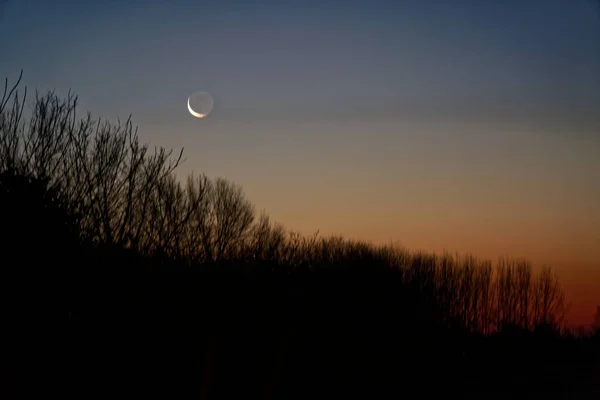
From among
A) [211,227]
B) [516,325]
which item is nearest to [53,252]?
[211,227]

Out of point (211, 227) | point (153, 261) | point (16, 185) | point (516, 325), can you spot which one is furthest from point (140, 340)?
point (516, 325)

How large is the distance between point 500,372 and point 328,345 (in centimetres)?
1240

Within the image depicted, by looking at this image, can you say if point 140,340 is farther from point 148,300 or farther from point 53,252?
point 53,252

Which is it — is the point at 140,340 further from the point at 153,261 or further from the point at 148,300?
the point at 153,261

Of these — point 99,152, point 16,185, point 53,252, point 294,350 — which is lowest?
point 294,350

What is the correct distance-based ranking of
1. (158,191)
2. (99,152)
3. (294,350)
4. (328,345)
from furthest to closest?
(158,191), (99,152), (328,345), (294,350)

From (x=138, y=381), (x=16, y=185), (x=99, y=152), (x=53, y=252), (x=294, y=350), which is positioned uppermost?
(x=99, y=152)

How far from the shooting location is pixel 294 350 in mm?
12211

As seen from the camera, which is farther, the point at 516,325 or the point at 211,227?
the point at 516,325

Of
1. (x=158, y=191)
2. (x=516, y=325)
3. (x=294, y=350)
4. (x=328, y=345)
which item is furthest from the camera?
(x=516, y=325)

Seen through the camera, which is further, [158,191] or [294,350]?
[158,191]

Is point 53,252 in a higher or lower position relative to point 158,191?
lower

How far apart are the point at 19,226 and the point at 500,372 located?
16.5 m

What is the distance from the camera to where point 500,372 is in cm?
2330
